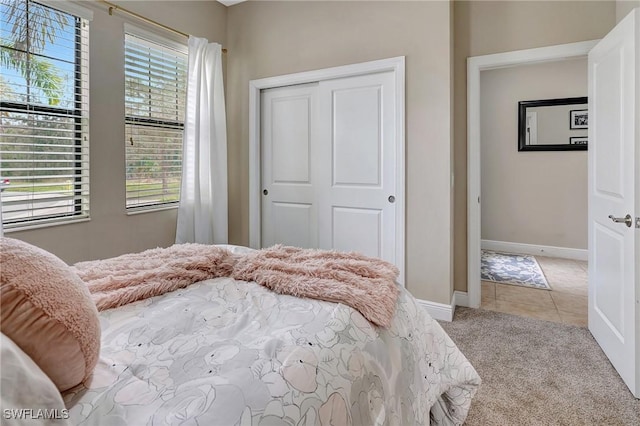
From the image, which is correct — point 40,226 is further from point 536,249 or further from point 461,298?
point 536,249

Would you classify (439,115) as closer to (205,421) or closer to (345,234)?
(345,234)

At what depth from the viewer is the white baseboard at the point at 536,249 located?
4684 millimetres

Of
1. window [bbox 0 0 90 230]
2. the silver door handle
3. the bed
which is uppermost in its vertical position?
window [bbox 0 0 90 230]

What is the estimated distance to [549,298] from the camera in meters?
3.33

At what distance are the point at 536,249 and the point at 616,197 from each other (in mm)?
3214

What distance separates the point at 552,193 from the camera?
482cm

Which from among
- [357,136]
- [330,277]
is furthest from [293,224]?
[330,277]

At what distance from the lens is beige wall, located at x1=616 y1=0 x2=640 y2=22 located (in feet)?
6.83

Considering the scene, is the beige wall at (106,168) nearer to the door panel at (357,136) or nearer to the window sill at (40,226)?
the window sill at (40,226)

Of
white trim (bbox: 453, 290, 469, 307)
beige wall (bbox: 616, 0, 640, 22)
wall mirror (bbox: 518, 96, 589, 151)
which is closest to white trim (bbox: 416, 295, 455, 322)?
white trim (bbox: 453, 290, 469, 307)

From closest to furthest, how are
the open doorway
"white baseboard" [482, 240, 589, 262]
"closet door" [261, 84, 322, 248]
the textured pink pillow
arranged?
the textured pink pillow < "closet door" [261, 84, 322, 248] < the open doorway < "white baseboard" [482, 240, 589, 262]

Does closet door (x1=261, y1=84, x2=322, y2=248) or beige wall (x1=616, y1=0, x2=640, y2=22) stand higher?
beige wall (x1=616, y1=0, x2=640, y2=22)

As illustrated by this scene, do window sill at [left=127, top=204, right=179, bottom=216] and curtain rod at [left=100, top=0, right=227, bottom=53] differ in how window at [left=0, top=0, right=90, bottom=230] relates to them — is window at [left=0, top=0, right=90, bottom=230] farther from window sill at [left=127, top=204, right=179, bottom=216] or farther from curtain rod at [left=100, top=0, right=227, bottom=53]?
window sill at [left=127, top=204, right=179, bottom=216]

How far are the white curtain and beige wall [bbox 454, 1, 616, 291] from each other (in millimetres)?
2111
